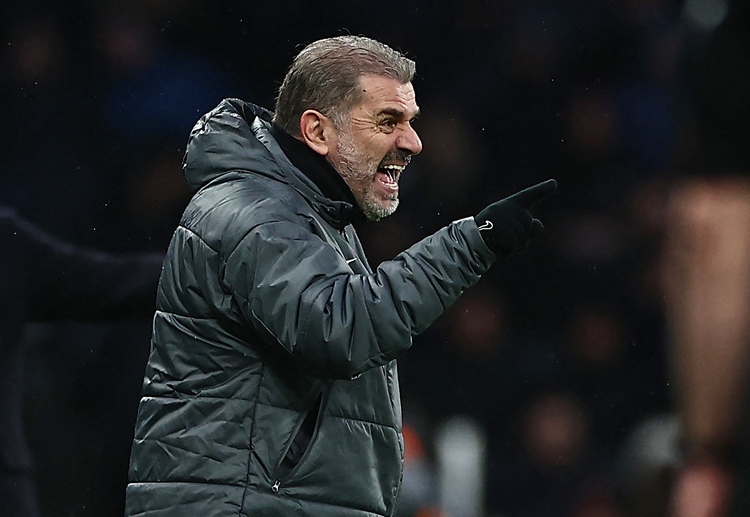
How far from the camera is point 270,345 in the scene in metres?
1.78

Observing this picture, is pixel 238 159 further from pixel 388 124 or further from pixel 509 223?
pixel 509 223

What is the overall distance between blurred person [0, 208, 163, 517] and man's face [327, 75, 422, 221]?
0.86 m

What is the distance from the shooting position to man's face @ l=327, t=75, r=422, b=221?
6.59ft

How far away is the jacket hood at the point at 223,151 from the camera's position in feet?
6.07

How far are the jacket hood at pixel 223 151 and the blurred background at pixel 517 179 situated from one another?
37.0 inches

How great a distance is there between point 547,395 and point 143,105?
1.21 m

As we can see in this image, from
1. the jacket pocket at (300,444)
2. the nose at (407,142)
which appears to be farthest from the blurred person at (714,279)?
the jacket pocket at (300,444)

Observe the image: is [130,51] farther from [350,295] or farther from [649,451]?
[649,451]

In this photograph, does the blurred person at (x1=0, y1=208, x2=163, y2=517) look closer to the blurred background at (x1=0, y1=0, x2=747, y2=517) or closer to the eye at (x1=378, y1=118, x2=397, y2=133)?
the blurred background at (x1=0, y1=0, x2=747, y2=517)

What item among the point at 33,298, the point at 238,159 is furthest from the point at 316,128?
the point at 33,298

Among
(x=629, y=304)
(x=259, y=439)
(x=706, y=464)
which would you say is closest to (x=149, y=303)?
(x=259, y=439)

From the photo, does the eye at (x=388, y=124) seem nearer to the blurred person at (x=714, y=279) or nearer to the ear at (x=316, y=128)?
the ear at (x=316, y=128)

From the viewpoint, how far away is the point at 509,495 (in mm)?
3082

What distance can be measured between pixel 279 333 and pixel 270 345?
11 centimetres
